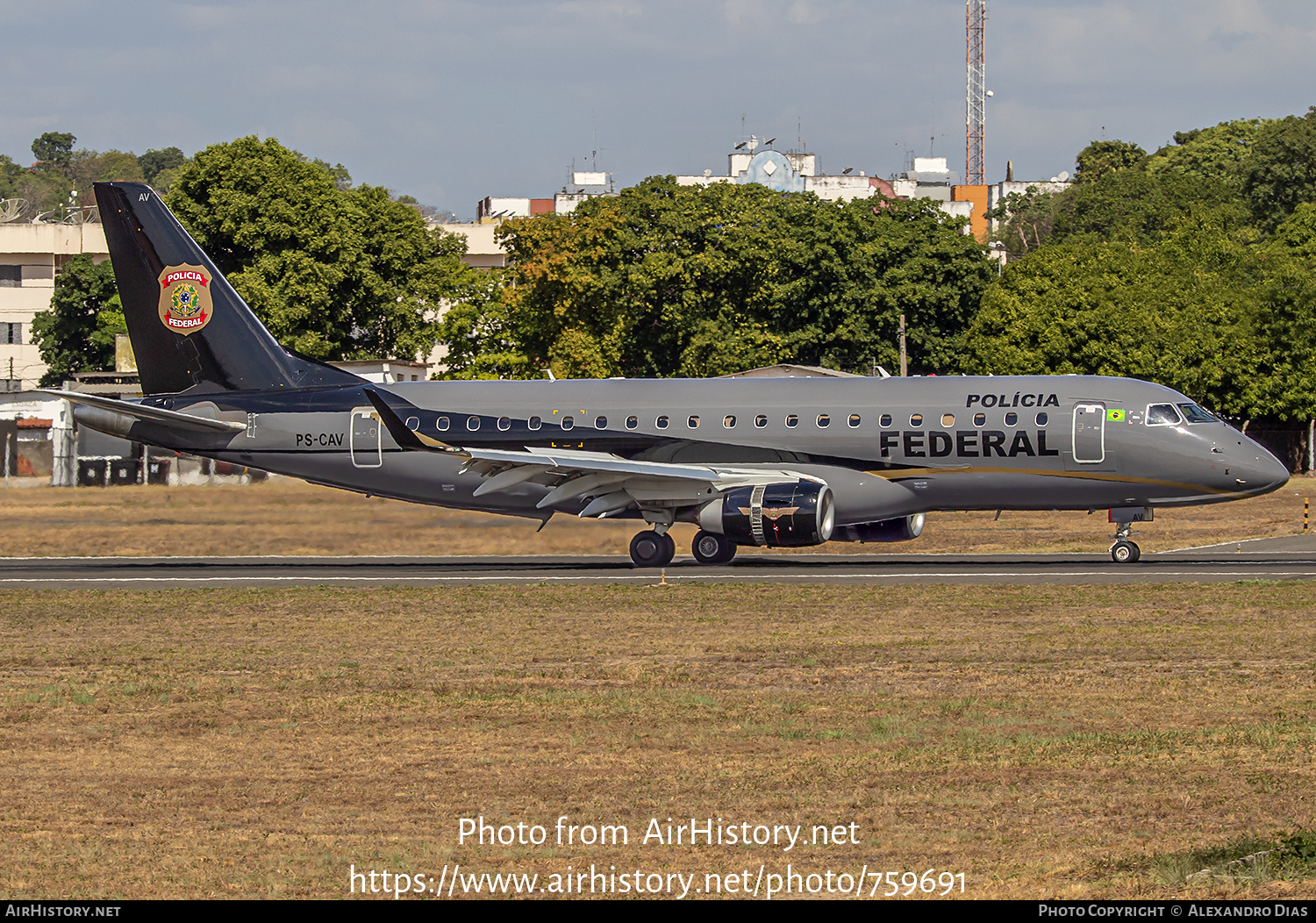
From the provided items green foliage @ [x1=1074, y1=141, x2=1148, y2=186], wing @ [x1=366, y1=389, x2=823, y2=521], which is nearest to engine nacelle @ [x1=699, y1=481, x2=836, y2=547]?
wing @ [x1=366, y1=389, x2=823, y2=521]

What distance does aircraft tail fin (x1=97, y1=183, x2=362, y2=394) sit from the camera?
3988 centimetres

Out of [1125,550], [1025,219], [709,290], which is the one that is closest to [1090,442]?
[1125,550]

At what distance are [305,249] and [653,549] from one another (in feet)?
190

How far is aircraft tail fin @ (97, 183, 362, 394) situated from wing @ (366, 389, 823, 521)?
5.16 m

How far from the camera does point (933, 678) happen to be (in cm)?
1969

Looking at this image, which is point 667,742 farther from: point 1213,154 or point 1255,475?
point 1213,154

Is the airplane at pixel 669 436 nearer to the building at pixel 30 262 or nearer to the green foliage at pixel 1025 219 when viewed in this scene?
the building at pixel 30 262

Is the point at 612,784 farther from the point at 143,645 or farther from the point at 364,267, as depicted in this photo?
the point at 364,267

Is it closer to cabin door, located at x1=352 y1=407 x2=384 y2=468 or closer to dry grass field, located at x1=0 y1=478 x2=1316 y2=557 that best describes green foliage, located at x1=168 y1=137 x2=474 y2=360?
dry grass field, located at x1=0 y1=478 x2=1316 y2=557

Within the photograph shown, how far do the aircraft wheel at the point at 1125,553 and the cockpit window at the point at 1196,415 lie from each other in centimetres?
334

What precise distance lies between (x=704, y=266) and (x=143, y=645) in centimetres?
6449

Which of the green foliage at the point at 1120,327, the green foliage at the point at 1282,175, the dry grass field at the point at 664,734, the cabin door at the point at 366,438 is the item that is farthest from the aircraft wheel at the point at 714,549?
the green foliage at the point at 1282,175

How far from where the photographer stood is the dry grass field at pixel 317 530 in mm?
38781
